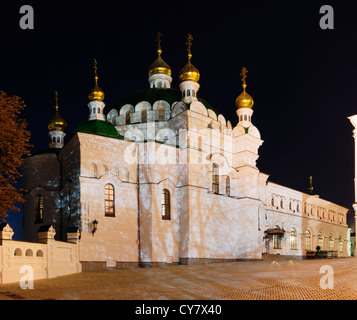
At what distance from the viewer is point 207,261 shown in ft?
75.8

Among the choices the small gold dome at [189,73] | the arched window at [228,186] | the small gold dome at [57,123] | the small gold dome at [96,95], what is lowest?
the arched window at [228,186]

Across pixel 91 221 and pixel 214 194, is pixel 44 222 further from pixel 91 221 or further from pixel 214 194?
pixel 214 194

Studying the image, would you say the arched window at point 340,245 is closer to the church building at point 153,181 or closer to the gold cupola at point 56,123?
the church building at point 153,181

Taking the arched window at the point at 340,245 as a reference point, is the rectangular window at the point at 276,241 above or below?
above

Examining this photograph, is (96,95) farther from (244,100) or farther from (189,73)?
(244,100)

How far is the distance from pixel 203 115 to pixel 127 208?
7.22 meters

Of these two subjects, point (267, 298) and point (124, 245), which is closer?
point (267, 298)

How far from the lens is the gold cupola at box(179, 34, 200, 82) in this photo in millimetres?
25688

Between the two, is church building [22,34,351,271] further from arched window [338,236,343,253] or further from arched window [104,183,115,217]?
arched window [338,236,343,253]

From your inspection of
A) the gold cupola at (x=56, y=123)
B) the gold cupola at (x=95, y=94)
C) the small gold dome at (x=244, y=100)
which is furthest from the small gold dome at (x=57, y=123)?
the small gold dome at (x=244, y=100)

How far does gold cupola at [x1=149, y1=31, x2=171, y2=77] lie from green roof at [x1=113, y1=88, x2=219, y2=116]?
5.53 ft

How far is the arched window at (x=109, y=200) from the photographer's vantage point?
20812mm

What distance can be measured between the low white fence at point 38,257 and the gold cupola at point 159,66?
14.7 m
